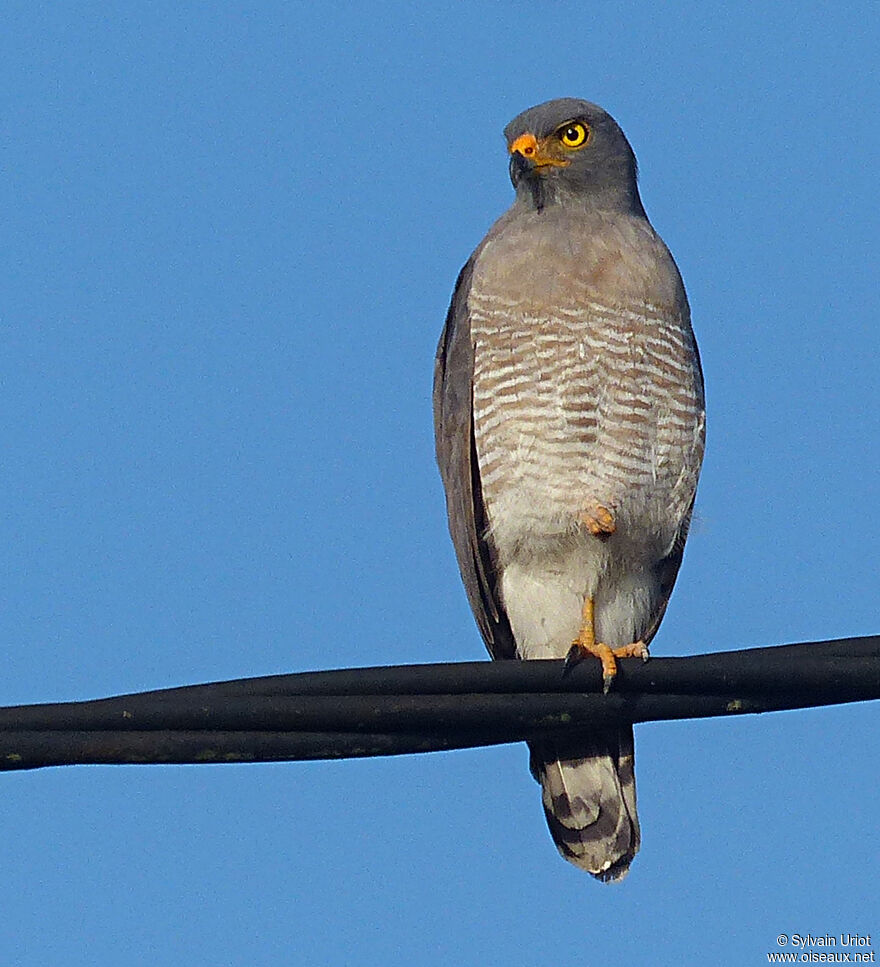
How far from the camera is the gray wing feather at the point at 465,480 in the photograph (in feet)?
21.1

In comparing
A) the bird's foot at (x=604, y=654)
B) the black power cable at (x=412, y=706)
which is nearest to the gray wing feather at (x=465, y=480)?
the bird's foot at (x=604, y=654)

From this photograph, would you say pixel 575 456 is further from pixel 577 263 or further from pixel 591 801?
pixel 591 801

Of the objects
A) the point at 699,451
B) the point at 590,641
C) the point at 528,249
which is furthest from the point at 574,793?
the point at 528,249

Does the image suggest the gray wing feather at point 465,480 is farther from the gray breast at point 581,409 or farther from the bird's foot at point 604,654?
the bird's foot at point 604,654

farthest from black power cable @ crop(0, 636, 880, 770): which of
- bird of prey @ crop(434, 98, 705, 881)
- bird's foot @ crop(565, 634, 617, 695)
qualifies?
bird of prey @ crop(434, 98, 705, 881)

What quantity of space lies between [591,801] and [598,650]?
128cm

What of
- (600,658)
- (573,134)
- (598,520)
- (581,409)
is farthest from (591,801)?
(573,134)

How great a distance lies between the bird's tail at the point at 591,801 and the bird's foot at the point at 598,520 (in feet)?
2.53

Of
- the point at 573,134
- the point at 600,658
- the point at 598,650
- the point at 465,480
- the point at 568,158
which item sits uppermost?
the point at 573,134

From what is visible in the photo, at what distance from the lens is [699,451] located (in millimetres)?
6508

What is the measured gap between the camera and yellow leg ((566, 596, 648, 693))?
4198mm

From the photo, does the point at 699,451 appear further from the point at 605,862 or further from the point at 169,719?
the point at 169,719

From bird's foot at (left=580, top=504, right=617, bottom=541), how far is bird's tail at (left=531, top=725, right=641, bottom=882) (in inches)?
30.4

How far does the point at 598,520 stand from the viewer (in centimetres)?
618
